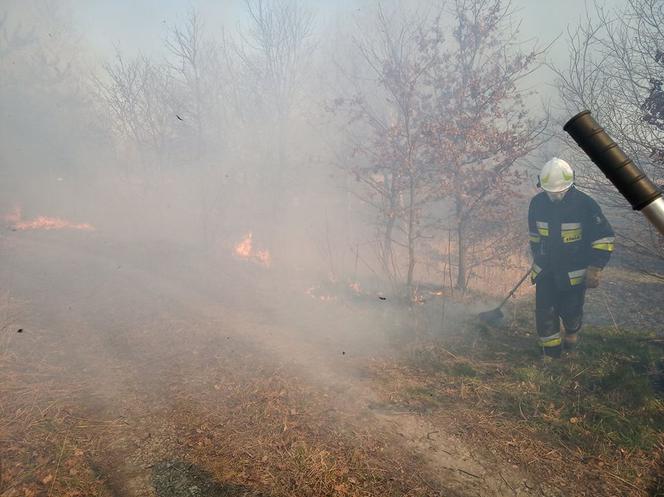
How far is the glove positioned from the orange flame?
11.4 meters

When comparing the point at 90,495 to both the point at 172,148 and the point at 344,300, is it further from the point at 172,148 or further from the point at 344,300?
the point at 172,148

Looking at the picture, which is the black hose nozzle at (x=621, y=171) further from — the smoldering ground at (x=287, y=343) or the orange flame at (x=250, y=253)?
the orange flame at (x=250, y=253)

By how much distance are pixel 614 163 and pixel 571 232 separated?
3800mm

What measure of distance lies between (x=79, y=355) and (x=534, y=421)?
21.0 feet

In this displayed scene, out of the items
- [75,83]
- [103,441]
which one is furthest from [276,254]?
[75,83]

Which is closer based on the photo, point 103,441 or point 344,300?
point 103,441

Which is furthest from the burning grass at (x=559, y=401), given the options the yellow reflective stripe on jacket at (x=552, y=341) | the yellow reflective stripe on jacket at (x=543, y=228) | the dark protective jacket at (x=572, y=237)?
the yellow reflective stripe on jacket at (x=543, y=228)

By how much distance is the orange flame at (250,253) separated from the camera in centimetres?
1494

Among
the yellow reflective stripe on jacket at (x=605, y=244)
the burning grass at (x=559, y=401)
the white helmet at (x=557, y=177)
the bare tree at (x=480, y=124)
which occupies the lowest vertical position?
the burning grass at (x=559, y=401)

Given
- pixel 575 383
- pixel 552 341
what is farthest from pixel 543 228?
pixel 575 383

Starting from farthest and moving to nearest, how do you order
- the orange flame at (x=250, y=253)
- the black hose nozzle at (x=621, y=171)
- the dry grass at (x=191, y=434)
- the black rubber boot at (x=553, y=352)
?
1. the orange flame at (x=250, y=253)
2. the black rubber boot at (x=553, y=352)
3. the dry grass at (x=191, y=434)
4. the black hose nozzle at (x=621, y=171)

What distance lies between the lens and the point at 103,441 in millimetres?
3547

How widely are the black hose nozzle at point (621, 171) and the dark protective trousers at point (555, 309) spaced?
3.79 metres

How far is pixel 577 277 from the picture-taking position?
469cm
